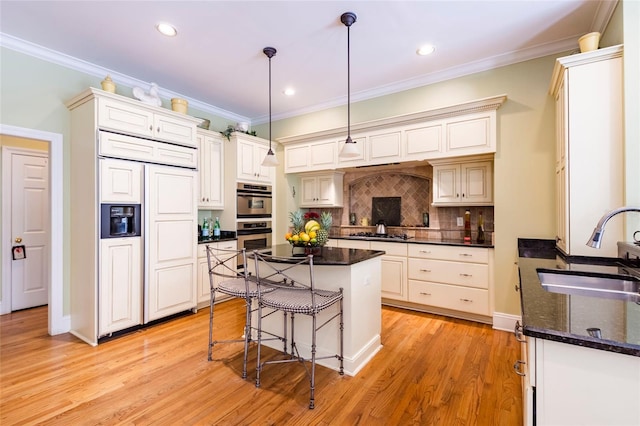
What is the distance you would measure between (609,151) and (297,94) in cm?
343

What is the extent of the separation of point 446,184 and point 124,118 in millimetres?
3744

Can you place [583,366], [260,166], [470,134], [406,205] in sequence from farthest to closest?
[260,166]
[406,205]
[470,134]
[583,366]

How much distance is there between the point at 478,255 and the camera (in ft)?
10.9

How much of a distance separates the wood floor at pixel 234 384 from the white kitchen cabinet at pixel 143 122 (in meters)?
2.16

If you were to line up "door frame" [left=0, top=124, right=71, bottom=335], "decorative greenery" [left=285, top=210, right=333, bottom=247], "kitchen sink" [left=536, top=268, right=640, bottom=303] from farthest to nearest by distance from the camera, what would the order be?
Answer: "door frame" [left=0, top=124, right=71, bottom=335] → "decorative greenery" [left=285, top=210, right=333, bottom=247] → "kitchen sink" [left=536, top=268, right=640, bottom=303]

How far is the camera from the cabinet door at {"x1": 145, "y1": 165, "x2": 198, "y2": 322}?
3287 mm

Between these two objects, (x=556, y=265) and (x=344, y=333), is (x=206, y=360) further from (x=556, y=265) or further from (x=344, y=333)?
(x=556, y=265)

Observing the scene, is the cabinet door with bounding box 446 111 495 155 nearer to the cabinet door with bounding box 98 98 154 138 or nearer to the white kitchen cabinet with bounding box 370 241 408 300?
the white kitchen cabinet with bounding box 370 241 408 300

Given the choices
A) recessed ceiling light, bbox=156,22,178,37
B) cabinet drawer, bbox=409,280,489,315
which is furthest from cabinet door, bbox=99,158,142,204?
cabinet drawer, bbox=409,280,489,315

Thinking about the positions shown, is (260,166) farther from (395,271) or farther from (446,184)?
(446,184)

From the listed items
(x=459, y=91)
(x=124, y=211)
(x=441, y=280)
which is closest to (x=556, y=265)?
(x=441, y=280)

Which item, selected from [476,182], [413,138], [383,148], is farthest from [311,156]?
[476,182]

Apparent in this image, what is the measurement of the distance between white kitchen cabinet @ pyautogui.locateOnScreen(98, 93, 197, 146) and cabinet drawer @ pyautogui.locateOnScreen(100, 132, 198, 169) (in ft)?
0.23

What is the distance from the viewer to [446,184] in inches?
148
